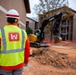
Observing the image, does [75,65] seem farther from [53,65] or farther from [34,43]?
[34,43]

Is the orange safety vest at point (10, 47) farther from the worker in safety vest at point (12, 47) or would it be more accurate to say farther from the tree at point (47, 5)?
the tree at point (47, 5)

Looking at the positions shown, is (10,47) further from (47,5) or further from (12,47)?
(47,5)

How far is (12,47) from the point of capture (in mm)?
3604

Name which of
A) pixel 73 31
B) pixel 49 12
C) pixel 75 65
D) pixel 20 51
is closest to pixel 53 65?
pixel 75 65

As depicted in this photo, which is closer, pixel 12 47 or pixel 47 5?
pixel 12 47

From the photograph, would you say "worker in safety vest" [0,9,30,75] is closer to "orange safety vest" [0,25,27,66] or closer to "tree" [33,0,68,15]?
"orange safety vest" [0,25,27,66]

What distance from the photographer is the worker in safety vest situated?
3.56 metres

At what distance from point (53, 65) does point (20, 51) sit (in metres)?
7.56

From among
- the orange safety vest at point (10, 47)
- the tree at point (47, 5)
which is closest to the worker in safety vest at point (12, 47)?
the orange safety vest at point (10, 47)

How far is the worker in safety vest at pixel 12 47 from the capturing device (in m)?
3.56

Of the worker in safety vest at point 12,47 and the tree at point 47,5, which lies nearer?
the worker in safety vest at point 12,47

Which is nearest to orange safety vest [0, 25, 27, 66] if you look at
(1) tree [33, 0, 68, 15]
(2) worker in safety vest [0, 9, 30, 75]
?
(2) worker in safety vest [0, 9, 30, 75]

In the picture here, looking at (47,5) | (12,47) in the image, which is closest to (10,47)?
(12,47)

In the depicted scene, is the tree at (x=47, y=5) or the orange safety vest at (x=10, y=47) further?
the tree at (x=47, y=5)
